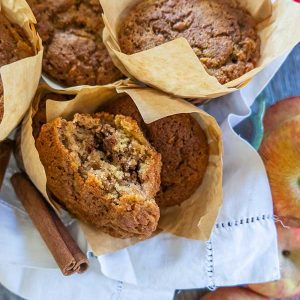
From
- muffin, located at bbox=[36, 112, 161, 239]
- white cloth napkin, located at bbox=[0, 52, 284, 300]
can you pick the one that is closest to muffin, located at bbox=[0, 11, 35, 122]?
muffin, located at bbox=[36, 112, 161, 239]

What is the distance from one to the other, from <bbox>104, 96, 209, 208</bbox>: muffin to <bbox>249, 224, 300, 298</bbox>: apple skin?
29 cm

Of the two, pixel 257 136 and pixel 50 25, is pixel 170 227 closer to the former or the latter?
pixel 257 136

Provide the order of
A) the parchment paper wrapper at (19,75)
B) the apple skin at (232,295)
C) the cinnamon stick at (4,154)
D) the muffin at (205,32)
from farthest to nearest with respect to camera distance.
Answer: the apple skin at (232,295) → the cinnamon stick at (4,154) → the muffin at (205,32) → the parchment paper wrapper at (19,75)

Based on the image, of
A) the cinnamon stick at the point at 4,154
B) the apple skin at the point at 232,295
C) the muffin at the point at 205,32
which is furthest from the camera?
the apple skin at the point at 232,295

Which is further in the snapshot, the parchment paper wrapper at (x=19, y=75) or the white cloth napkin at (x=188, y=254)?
the white cloth napkin at (x=188, y=254)

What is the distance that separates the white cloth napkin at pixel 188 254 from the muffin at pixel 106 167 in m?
0.19

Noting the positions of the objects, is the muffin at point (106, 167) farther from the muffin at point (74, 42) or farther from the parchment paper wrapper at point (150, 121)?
the muffin at point (74, 42)

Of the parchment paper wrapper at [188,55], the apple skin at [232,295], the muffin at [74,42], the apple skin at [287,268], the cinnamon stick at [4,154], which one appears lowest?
the apple skin at [232,295]

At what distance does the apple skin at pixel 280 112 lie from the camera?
4.74 ft

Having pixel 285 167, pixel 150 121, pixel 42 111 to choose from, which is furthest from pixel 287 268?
pixel 42 111

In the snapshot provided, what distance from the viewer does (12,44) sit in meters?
1.20

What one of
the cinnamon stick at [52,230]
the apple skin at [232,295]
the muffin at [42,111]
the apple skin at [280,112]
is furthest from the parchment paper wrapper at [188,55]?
the apple skin at [232,295]

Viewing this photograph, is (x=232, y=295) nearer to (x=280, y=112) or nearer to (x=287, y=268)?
(x=287, y=268)

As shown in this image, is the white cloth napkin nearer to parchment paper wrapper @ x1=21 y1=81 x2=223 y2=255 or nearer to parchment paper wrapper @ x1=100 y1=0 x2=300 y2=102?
parchment paper wrapper @ x1=21 y1=81 x2=223 y2=255
